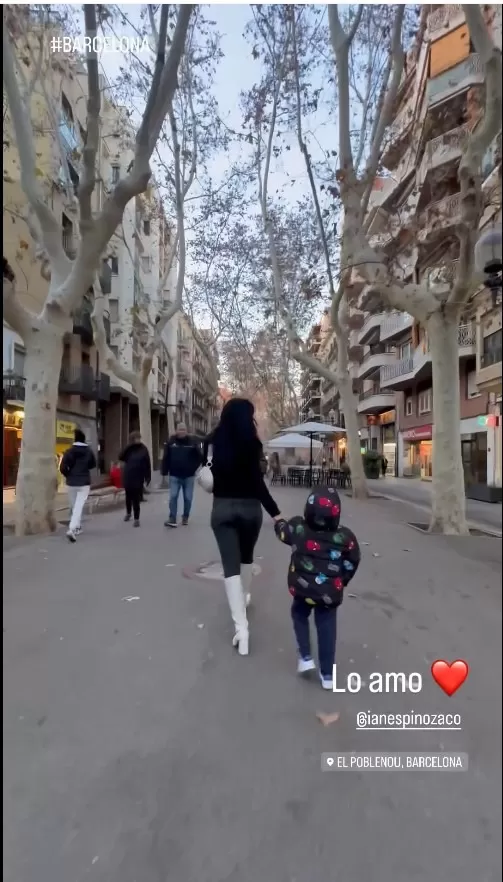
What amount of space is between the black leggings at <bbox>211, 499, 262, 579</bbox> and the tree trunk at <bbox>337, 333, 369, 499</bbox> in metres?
0.24

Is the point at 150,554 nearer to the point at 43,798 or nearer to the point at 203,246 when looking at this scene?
the point at 43,798

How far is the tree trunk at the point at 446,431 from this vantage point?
3.09 ft

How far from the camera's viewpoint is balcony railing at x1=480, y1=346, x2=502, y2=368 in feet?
Result: 2.49

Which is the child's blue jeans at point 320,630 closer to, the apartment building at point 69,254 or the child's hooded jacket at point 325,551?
the child's hooded jacket at point 325,551

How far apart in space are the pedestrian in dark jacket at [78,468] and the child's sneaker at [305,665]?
1.97 ft

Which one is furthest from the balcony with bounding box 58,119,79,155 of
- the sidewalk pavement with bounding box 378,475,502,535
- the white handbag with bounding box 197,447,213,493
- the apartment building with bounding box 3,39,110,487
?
the sidewalk pavement with bounding box 378,475,502,535

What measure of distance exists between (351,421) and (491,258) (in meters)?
0.48

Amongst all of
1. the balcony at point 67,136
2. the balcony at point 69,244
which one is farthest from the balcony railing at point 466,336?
the balcony at point 67,136

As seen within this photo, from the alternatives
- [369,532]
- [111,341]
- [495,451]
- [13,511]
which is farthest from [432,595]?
[111,341]

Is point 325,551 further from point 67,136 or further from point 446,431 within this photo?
point 67,136

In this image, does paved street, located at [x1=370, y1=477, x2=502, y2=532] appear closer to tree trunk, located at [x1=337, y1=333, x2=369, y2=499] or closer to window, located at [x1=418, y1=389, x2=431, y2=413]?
tree trunk, located at [x1=337, y1=333, x2=369, y2=499]

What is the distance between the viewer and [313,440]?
3.96 ft

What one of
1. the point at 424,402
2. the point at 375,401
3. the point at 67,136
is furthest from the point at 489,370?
the point at 67,136

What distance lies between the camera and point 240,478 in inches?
48.1
